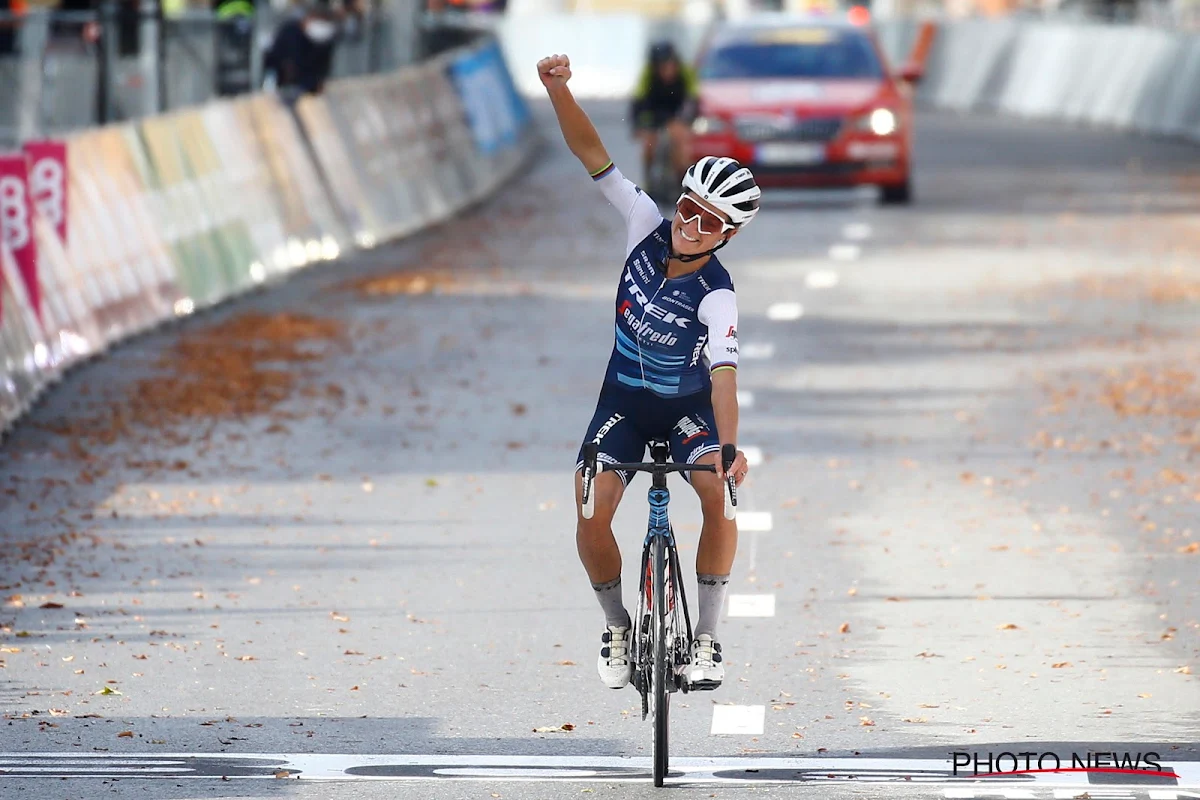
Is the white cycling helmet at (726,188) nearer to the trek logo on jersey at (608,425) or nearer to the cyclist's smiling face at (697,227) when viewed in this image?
the cyclist's smiling face at (697,227)

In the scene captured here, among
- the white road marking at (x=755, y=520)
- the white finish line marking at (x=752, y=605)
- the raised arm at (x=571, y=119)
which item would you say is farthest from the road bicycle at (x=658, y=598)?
the white road marking at (x=755, y=520)

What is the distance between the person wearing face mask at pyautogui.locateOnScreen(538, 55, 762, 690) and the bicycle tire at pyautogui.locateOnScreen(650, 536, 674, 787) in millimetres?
194

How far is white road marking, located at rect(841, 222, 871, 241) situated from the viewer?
26364 millimetres

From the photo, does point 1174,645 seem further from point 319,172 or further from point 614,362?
point 319,172

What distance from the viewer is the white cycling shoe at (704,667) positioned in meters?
8.11

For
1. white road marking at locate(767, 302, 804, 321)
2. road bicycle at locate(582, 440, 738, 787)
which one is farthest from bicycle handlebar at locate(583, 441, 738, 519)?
white road marking at locate(767, 302, 804, 321)

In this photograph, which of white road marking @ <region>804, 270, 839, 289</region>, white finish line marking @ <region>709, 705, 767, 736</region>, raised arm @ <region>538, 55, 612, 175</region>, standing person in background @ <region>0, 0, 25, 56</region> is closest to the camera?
raised arm @ <region>538, 55, 612, 175</region>

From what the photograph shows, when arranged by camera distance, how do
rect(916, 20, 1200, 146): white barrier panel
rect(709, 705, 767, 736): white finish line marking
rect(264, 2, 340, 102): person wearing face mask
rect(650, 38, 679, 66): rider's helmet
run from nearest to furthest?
rect(709, 705, 767, 736): white finish line marking → rect(650, 38, 679, 66): rider's helmet → rect(264, 2, 340, 102): person wearing face mask → rect(916, 20, 1200, 146): white barrier panel

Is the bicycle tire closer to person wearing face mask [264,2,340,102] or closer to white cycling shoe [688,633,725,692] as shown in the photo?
white cycling shoe [688,633,725,692]

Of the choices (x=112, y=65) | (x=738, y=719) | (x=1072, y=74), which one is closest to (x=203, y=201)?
(x=112, y=65)

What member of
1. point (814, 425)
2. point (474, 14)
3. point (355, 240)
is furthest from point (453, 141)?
point (474, 14)

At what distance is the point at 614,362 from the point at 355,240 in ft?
55.7

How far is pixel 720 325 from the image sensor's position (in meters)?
8.03

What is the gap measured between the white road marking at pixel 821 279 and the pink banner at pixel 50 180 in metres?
6.90
